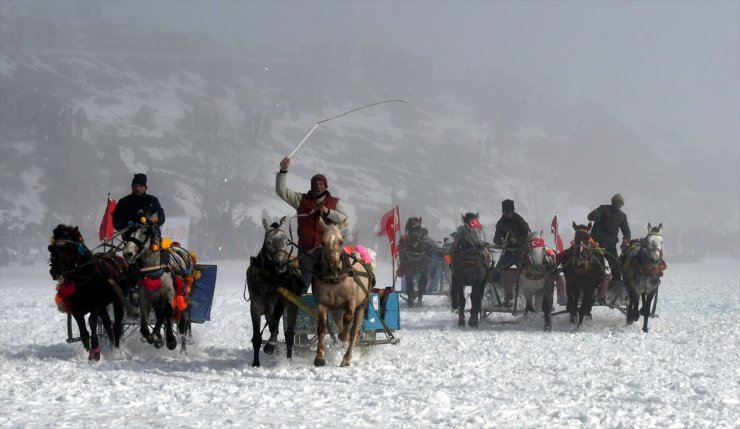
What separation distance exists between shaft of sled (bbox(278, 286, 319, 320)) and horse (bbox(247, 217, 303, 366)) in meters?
0.12

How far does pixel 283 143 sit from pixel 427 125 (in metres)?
53.8

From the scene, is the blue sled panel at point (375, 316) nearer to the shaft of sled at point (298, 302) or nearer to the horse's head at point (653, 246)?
the shaft of sled at point (298, 302)

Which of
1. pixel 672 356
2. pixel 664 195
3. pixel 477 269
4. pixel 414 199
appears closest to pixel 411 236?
pixel 477 269

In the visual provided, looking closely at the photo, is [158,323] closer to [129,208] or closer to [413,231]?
[129,208]

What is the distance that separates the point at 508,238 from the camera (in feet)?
53.1

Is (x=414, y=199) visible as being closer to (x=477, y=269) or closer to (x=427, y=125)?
(x=427, y=125)

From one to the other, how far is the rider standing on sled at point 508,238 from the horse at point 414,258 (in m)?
4.78

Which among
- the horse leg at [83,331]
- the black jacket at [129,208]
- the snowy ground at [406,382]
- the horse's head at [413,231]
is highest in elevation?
the horse's head at [413,231]

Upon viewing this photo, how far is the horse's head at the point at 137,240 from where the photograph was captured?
10.5m

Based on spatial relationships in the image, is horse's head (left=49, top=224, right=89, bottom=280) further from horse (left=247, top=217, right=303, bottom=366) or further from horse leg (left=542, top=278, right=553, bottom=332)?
horse leg (left=542, top=278, right=553, bottom=332)

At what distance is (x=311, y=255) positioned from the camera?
1028 centimetres

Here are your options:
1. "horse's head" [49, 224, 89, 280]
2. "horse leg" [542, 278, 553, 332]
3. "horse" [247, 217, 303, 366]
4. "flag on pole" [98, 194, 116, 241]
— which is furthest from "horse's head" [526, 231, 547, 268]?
"horse's head" [49, 224, 89, 280]

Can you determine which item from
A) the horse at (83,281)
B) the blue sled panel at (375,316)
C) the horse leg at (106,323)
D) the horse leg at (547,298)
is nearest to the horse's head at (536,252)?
the horse leg at (547,298)

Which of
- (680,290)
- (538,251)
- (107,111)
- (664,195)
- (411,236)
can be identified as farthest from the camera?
(664,195)
